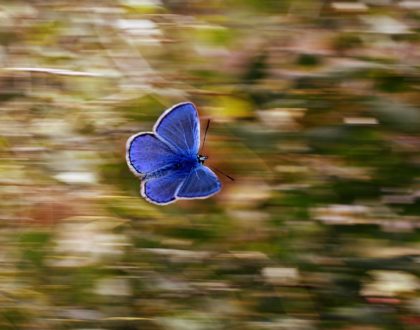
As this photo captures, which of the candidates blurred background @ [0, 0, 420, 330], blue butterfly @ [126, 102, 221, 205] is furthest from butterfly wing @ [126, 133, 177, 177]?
blurred background @ [0, 0, 420, 330]

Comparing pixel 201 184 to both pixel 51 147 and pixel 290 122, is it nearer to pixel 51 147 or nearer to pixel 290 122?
pixel 290 122

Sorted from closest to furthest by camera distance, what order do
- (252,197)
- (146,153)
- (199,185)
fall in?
1. (199,185)
2. (146,153)
3. (252,197)

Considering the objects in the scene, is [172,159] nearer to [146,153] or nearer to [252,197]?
[146,153]

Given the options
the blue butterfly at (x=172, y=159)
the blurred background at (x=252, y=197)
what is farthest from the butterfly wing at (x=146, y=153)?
the blurred background at (x=252, y=197)

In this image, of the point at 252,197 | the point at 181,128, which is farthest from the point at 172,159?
the point at 252,197

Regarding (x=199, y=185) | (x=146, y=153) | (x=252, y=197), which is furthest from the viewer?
(x=252, y=197)

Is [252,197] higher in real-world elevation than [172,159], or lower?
lower

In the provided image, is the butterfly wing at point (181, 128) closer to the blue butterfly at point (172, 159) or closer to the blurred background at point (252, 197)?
the blue butterfly at point (172, 159)
